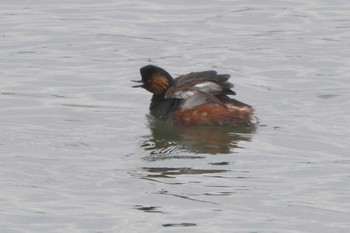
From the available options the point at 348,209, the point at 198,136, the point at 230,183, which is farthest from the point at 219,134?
the point at 348,209

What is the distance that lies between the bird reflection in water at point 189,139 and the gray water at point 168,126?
0.02m

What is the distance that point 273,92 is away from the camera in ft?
56.8

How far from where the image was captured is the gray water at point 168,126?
12.2 meters

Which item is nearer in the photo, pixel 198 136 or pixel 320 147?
pixel 320 147

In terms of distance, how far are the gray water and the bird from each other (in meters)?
0.16

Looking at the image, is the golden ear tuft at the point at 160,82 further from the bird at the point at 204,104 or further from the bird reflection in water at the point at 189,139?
the bird reflection in water at the point at 189,139

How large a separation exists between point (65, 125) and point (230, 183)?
10.5 feet

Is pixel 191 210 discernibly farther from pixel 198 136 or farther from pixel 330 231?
pixel 198 136

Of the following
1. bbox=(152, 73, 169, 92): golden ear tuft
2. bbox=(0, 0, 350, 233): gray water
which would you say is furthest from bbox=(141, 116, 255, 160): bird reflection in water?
bbox=(152, 73, 169, 92): golden ear tuft

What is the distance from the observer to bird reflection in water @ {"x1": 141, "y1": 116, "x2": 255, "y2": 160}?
14547 millimetres

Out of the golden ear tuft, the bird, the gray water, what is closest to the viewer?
the gray water

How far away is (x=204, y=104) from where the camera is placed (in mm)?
15992

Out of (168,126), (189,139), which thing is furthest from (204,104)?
(189,139)

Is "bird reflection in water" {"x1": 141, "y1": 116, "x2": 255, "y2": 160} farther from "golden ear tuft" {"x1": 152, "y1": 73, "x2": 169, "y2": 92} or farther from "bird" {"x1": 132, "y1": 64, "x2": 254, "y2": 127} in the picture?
"golden ear tuft" {"x1": 152, "y1": 73, "x2": 169, "y2": 92}
